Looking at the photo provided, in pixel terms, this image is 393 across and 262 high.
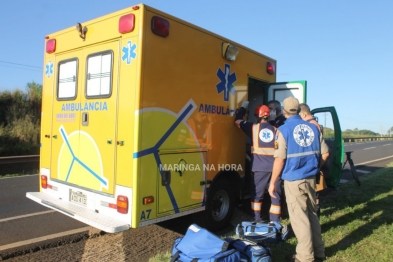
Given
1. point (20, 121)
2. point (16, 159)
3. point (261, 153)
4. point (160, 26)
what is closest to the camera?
point (160, 26)

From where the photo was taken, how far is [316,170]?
3807 millimetres

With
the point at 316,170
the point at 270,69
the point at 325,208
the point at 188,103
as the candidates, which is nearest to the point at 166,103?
the point at 188,103

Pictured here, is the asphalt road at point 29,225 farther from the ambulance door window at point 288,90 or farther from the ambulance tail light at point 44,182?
the ambulance door window at point 288,90

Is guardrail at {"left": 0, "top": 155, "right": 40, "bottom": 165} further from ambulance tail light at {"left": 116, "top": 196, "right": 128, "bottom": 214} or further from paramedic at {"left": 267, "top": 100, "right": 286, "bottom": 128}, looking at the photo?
paramedic at {"left": 267, "top": 100, "right": 286, "bottom": 128}

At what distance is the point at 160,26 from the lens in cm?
398

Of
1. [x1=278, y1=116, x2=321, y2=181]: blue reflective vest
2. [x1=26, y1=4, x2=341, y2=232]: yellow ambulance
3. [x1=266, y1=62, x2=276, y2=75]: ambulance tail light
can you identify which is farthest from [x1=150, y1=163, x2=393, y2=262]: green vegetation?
[x1=266, y1=62, x2=276, y2=75]: ambulance tail light

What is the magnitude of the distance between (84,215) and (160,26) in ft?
8.21

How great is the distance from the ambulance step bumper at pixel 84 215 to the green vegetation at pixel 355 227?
0.61m

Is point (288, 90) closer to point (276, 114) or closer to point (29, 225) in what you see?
point (276, 114)

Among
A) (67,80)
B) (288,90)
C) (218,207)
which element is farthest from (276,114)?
(67,80)

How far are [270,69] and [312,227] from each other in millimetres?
3571

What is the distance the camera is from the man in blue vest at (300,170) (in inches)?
146

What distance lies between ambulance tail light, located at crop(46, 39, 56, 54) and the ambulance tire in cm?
325

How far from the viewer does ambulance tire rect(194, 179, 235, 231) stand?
16.0 ft
